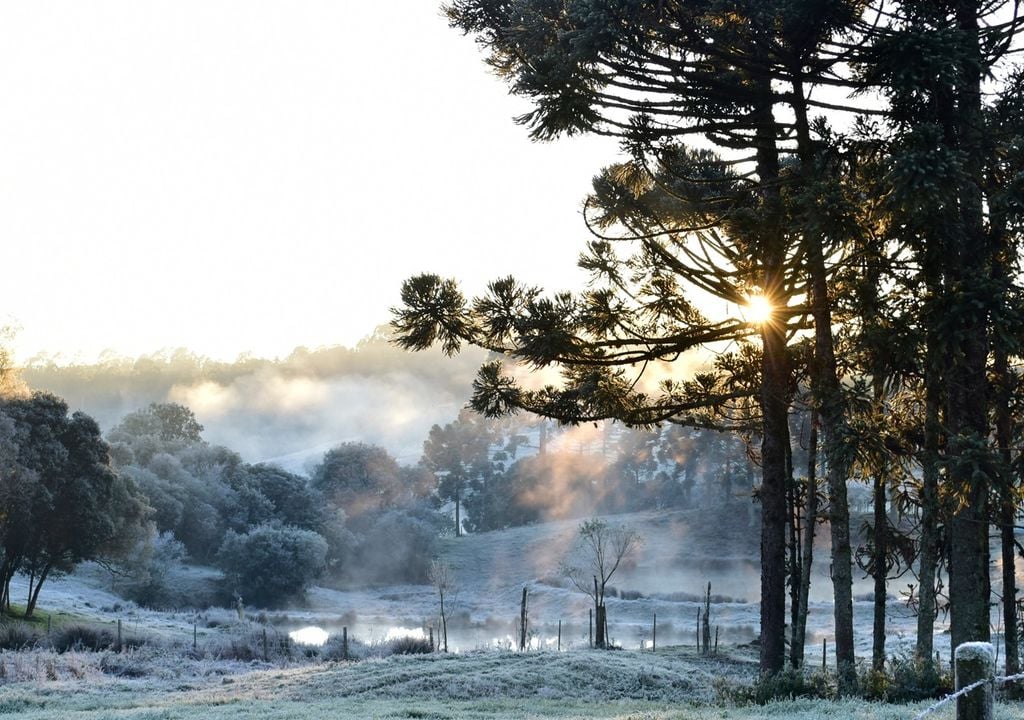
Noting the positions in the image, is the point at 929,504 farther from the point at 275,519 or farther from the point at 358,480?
the point at 358,480

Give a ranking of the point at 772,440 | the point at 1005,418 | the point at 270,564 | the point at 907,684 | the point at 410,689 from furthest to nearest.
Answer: the point at 270,564
the point at 410,689
the point at 1005,418
the point at 772,440
the point at 907,684

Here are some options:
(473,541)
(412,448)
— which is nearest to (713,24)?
(473,541)

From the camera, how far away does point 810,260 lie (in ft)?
51.9

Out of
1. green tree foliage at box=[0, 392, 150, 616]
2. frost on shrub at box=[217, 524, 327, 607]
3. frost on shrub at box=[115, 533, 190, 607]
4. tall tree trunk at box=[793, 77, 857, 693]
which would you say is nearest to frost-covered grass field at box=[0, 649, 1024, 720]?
tall tree trunk at box=[793, 77, 857, 693]

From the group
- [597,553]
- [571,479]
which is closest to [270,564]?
[597,553]

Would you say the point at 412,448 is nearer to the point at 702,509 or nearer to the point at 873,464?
the point at 702,509

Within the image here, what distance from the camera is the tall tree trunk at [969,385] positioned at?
555 inches

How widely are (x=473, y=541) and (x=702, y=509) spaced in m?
19.6

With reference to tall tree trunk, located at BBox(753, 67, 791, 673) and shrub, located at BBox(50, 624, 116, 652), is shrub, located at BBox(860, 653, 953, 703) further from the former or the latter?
shrub, located at BBox(50, 624, 116, 652)

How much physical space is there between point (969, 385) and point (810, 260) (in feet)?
9.29

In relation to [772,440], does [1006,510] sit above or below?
below

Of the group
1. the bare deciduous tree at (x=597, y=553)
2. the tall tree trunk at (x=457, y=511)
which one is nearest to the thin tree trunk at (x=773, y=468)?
the bare deciduous tree at (x=597, y=553)

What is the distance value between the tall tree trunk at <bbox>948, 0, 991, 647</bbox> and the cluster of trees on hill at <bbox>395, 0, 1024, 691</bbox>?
0.12ft

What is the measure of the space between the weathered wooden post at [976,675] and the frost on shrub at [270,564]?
59033mm
